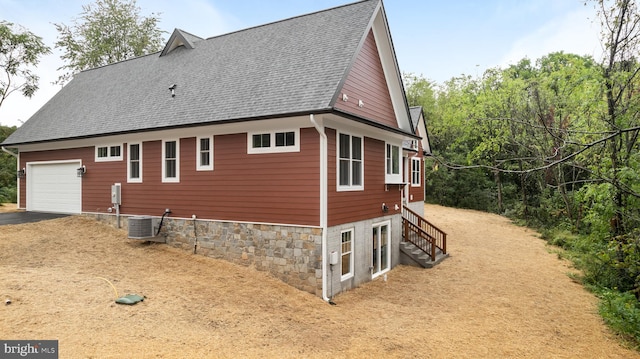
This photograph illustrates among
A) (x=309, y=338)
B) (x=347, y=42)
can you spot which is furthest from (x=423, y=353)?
Answer: (x=347, y=42)

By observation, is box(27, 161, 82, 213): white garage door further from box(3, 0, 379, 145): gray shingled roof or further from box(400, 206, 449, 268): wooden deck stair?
box(400, 206, 449, 268): wooden deck stair

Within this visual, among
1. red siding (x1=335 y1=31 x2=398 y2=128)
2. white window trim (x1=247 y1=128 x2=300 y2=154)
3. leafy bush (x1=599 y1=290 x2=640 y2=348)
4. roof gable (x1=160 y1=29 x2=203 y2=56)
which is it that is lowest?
leafy bush (x1=599 y1=290 x2=640 y2=348)

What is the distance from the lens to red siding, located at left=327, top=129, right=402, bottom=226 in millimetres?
9469

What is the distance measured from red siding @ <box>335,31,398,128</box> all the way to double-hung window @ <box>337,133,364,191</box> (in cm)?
78

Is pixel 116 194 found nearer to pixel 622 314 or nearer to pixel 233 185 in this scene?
pixel 233 185

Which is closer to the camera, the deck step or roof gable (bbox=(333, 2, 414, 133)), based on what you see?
roof gable (bbox=(333, 2, 414, 133))

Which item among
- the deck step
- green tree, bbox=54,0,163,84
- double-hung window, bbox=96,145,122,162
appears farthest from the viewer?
green tree, bbox=54,0,163,84

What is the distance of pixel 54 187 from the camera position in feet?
49.1

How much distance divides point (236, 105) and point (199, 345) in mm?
6414

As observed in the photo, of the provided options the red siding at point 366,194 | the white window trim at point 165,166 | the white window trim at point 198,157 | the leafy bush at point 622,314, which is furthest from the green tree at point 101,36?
the leafy bush at point 622,314

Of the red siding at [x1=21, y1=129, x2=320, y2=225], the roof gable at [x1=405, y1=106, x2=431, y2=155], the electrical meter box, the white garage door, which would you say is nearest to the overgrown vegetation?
the roof gable at [x1=405, y1=106, x2=431, y2=155]

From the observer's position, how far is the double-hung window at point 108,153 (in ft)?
42.8

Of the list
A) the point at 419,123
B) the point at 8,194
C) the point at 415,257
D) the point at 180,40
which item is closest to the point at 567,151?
the point at 419,123

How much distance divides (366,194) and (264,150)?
11.1ft
